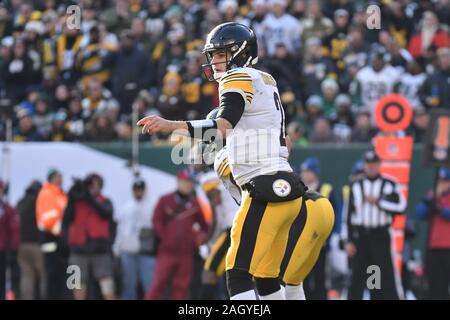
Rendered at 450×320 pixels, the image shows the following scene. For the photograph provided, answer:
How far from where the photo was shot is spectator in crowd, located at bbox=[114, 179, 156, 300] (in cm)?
1212

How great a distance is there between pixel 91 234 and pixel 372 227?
285cm

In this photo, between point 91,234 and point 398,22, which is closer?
point 91,234

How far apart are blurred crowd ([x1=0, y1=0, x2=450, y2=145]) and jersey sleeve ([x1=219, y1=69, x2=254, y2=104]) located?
6382 millimetres

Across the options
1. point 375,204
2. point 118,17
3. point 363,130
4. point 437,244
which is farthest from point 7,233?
point 118,17

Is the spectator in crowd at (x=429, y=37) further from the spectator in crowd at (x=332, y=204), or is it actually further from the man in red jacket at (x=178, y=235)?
the man in red jacket at (x=178, y=235)

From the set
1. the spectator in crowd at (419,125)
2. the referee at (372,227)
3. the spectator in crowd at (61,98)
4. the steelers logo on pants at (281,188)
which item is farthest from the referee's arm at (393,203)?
the spectator in crowd at (61,98)

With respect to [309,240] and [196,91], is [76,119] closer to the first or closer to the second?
[196,91]

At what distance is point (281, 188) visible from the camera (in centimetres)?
638

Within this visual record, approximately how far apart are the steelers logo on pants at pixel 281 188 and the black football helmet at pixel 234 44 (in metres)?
0.70

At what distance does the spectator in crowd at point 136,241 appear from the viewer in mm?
12117

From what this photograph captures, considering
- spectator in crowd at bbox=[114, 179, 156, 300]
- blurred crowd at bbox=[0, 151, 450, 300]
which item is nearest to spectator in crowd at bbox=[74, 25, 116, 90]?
blurred crowd at bbox=[0, 151, 450, 300]

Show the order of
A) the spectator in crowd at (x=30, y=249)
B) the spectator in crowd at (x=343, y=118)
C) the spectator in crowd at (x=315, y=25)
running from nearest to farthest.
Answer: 1. the spectator in crowd at (x=30, y=249)
2. the spectator in crowd at (x=343, y=118)
3. the spectator in crowd at (x=315, y=25)

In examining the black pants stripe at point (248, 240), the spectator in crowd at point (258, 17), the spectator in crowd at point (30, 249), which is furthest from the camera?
the spectator in crowd at point (258, 17)
